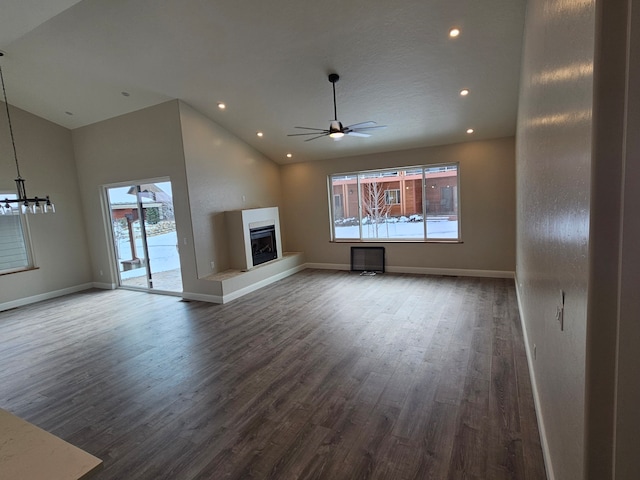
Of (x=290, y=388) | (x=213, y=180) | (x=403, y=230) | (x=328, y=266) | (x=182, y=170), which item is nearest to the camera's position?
(x=290, y=388)

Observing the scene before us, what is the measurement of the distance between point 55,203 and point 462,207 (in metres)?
8.56

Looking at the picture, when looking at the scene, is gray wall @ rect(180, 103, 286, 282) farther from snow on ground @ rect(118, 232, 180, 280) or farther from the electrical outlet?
the electrical outlet

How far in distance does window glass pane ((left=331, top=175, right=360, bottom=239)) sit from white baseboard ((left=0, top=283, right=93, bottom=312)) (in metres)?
6.01

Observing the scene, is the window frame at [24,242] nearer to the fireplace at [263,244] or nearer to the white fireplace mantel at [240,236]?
the white fireplace mantel at [240,236]

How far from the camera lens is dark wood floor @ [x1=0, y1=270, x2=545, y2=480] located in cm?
216

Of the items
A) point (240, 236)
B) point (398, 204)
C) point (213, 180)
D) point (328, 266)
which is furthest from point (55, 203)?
point (398, 204)

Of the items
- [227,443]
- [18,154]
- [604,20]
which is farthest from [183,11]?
[18,154]

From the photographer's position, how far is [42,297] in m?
6.66

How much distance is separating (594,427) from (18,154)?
881 centimetres

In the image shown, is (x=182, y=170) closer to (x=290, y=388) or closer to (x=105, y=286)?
(x=105, y=286)

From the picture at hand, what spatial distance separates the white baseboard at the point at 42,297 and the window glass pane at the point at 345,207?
6006 mm

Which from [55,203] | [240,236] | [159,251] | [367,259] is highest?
[55,203]

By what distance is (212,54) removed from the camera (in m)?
4.18

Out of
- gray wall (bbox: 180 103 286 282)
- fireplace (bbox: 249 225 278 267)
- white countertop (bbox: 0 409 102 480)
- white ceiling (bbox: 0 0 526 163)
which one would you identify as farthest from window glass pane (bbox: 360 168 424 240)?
white countertop (bbox: 0 409 102 480)
